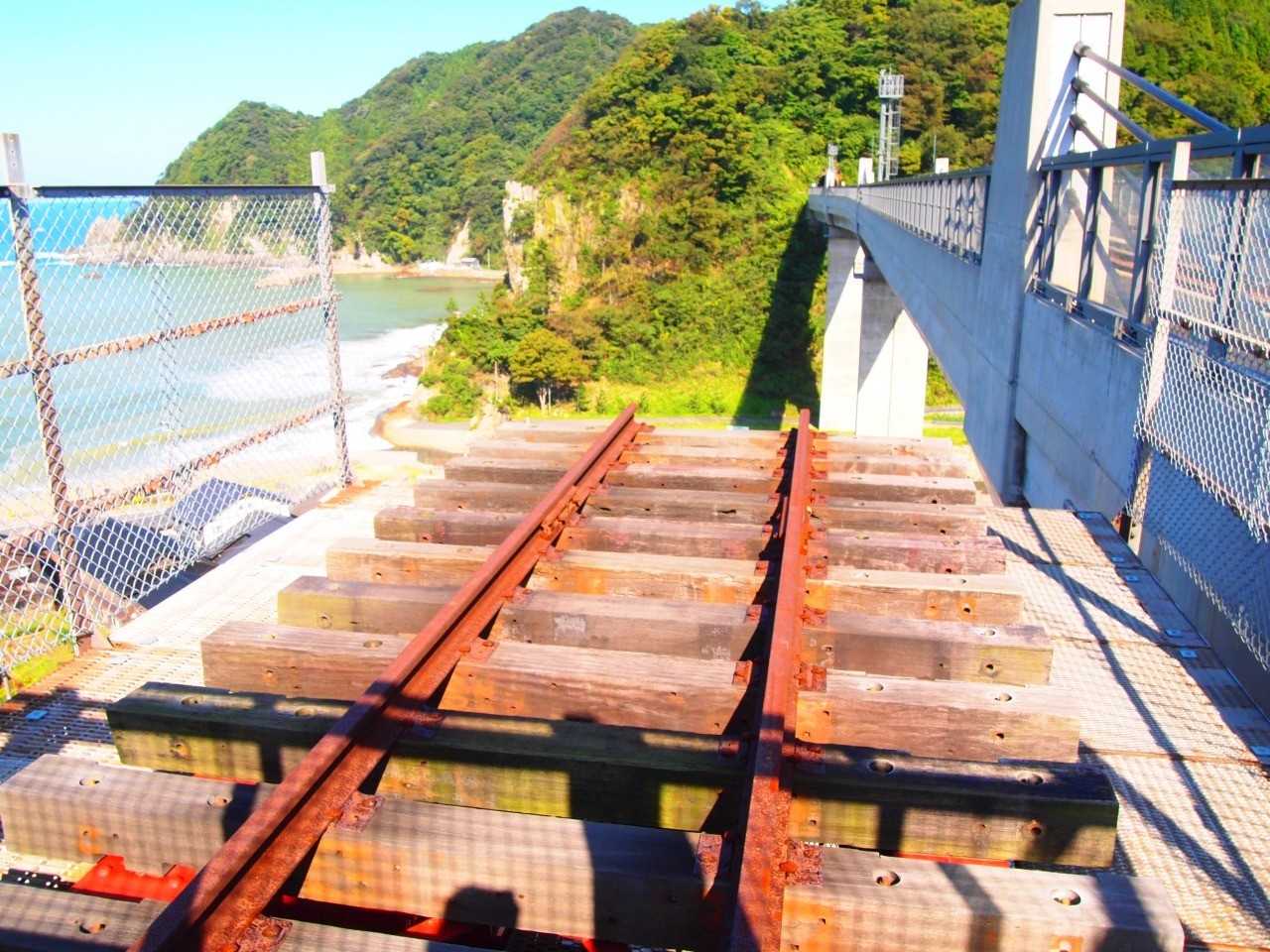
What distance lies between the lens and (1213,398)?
411cm

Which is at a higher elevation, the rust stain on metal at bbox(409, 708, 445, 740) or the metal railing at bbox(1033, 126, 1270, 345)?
the metal railing at bbox(1033, 126, 1270, 345)

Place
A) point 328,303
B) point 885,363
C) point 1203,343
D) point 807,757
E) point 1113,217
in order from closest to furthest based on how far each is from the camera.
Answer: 1. point 807,757
2. point 1203,343
3. point 1113,217
4. point 328,303
5. point 885,363

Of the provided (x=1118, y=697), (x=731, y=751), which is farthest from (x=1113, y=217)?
(x=731, y=751)

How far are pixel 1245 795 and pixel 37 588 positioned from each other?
4927 millimetres

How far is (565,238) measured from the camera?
198ft

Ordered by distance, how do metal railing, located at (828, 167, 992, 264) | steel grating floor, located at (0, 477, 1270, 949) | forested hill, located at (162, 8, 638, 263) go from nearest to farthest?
steel grating floor, located at (0, 477, 1270, 949) → metal railing, located at (828, 167, 992, 264) → forested hill, located at (162, 8, 638, 263)

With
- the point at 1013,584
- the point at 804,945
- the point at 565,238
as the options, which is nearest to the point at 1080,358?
the point at 1013,584

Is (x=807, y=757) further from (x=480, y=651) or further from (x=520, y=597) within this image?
(x=520, y=597)

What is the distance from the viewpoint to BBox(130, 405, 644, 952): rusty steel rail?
1.99m

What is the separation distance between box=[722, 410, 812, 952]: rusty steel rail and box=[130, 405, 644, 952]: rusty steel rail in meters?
0.99

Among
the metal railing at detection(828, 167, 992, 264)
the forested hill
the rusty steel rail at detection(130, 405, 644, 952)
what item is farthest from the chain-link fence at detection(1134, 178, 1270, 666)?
the forested hill

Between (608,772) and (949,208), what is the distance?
11348 mm

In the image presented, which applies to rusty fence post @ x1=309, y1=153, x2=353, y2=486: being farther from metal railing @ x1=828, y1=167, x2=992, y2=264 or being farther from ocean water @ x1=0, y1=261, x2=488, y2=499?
metal railing @ x1=828, y1=167, x2=992, y2=264

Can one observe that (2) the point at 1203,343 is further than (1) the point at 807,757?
Yes
